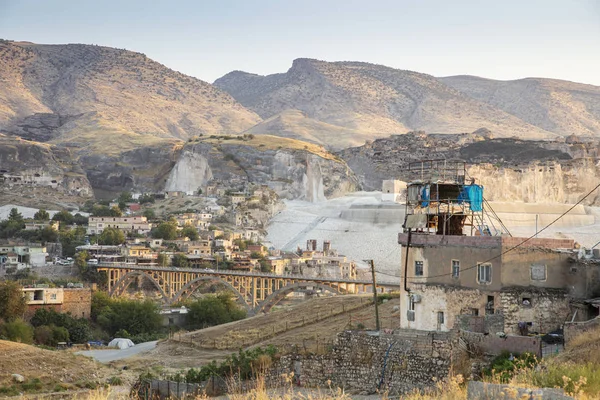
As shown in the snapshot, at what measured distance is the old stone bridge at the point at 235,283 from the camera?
6838cm

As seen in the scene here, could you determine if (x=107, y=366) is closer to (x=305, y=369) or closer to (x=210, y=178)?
(x=305, y=369)

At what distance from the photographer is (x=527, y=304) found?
21.8 m

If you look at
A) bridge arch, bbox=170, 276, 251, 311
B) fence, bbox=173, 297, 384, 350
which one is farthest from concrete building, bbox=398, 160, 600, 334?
bridge arch, bbox=170, 276, 251, 311

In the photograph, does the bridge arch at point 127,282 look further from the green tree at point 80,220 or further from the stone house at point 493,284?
the stone house at point 493,284

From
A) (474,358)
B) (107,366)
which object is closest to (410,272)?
(474,358)

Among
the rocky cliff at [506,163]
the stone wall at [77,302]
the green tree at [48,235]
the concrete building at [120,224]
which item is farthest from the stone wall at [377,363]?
the rocky cliff at [506,163]

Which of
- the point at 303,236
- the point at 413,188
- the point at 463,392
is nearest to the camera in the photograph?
Answer: the point at 463,392

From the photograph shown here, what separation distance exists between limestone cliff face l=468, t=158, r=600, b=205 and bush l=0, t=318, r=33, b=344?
8095 centimetres

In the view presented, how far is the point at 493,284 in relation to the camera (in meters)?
22.2

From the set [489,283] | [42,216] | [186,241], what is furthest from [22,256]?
[489,283]

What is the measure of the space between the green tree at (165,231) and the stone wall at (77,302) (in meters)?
40.4

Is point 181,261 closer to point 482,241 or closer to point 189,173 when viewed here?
point 189,173

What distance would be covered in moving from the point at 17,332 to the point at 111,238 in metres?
50.5

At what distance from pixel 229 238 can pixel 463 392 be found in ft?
316
